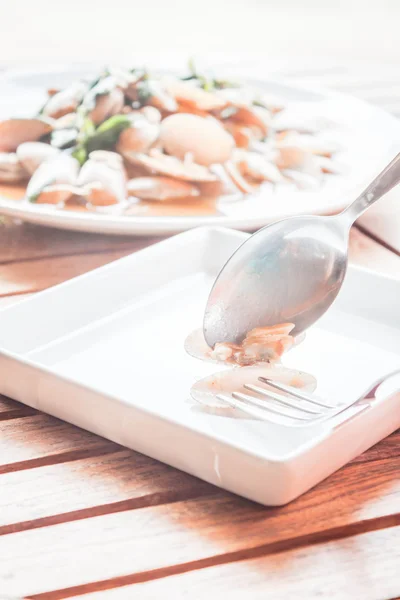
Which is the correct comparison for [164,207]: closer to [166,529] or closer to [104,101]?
[104,101]

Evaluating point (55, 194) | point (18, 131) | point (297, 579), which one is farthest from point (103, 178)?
point (297, 579)

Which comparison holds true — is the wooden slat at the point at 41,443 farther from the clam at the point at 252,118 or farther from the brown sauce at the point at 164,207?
the clam at the point at 252,118

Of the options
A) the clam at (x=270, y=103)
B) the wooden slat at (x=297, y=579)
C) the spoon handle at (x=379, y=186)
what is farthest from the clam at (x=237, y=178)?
the wooden slat at (x=297, y=579)

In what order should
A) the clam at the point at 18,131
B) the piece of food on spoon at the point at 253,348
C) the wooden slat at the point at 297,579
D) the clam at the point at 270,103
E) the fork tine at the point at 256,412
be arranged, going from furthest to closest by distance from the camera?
the clam at the point at 270,103 → the clam at the point at 18,131 → the piece of food on spoon at the point at 253,348 → the fork tine at the point at 256,412 → the wooden slat at the point at 297,579

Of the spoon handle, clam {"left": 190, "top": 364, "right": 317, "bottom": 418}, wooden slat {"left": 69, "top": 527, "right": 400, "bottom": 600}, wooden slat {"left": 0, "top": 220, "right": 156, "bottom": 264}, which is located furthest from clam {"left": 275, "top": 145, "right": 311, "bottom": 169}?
wooden slat {"left": 69, "top": 527, "right": 400, "bottom": 600}

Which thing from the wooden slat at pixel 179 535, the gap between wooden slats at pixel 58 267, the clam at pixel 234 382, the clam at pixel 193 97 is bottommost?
the gap between wooden slats at pixel 58 267

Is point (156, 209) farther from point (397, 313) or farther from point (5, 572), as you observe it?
point (5, 572)

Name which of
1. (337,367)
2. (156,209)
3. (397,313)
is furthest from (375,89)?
(337,367)
